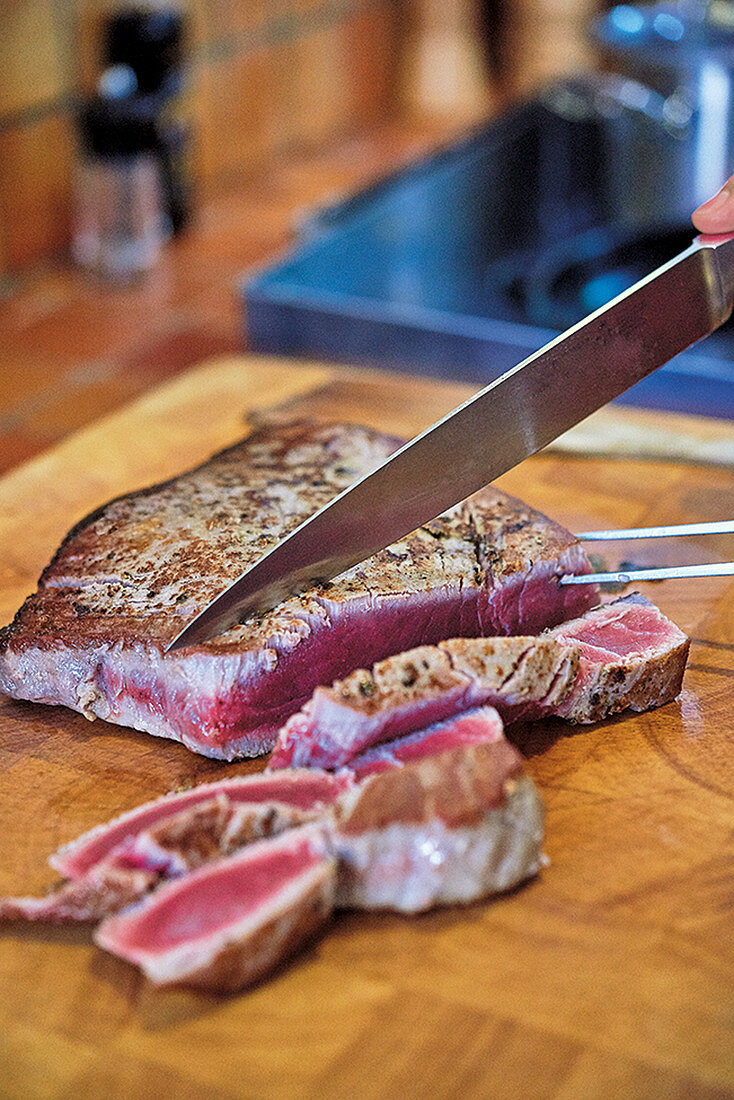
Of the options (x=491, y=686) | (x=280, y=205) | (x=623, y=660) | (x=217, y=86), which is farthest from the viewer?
(x=280, y=205)

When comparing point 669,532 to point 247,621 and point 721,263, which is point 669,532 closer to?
point 721,263

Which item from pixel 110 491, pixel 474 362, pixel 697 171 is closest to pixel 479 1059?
pixel 110 491

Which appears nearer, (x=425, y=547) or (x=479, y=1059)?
(x=479, y=1059)

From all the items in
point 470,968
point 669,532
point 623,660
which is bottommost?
point 470,968

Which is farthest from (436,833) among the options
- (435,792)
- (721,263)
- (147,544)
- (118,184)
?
(118,184)

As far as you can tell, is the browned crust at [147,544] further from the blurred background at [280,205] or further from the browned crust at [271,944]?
the blurred background at [280,205]

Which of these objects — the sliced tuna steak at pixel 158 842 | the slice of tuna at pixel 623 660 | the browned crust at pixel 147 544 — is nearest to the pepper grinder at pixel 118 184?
the browned crust at pixel 147 544

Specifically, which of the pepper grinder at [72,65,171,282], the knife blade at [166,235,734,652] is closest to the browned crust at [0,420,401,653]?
the knife blade at [166,235,734,652]

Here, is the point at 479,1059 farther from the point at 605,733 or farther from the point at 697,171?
the point at 697,171
